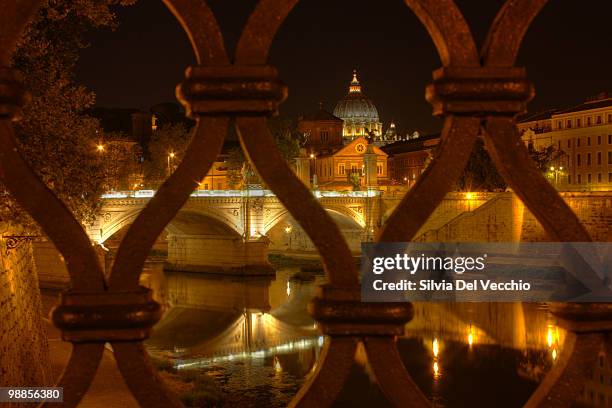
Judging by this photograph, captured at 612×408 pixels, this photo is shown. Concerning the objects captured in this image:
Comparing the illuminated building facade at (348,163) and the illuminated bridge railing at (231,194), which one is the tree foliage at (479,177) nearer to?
the illuminated bridge railing at (231,194)

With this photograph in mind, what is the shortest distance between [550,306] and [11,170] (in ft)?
3.62

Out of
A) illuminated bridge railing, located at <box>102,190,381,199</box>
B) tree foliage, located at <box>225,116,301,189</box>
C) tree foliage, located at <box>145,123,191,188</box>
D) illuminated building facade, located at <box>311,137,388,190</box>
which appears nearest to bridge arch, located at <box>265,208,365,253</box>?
illuminated bridge railing, located at <box>102,190,381,199</box>

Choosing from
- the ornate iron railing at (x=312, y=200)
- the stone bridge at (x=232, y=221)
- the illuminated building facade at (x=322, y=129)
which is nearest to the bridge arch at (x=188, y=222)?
the stone bridge at (x=232, y=221)

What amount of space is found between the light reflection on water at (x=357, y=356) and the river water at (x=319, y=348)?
1.0 inches

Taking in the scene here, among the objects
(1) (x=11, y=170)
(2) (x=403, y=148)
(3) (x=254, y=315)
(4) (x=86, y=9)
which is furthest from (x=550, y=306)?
(2) (x=403, y=148)

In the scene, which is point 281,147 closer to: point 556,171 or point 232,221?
point 232,221

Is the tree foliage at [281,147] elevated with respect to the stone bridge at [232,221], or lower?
elevated

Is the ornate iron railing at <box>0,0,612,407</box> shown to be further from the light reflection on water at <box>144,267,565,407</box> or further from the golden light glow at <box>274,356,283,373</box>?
the golden light glow at <box>274,356,283,373</box>

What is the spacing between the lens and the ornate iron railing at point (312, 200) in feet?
4.91

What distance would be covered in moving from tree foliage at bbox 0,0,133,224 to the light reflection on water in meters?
5.54

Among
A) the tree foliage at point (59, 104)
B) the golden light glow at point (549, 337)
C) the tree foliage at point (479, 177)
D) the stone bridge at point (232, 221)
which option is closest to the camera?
the tree foliage at point (59, 104)

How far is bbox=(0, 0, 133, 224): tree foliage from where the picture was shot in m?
8.21

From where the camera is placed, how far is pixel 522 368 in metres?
17.8

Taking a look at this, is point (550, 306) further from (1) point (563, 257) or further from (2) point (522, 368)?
(2) point (522, 368)
